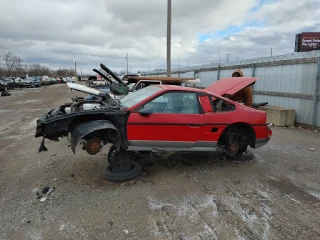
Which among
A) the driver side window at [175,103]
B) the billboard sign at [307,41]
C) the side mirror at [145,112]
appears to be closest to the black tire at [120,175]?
the side mirror at [145,112]

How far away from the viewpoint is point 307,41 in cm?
2023

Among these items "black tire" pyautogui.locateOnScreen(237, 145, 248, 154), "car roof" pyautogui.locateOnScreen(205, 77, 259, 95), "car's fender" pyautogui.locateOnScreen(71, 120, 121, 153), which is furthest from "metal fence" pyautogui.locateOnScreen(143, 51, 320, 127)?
"car's fender" pyautogui.locateOnScreen(71, 120, 121, 153)

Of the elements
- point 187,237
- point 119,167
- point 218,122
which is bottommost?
point 187,237

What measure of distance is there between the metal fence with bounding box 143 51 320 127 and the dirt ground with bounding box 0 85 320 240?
129 inches

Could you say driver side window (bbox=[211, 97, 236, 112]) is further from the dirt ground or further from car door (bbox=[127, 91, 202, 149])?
the dirt ground

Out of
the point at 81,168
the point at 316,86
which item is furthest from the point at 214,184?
the point at 316,86

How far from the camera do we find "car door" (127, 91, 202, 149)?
4.20 m

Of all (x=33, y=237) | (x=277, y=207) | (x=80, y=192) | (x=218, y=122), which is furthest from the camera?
(x=218, y=122)

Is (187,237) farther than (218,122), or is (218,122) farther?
(218,122)

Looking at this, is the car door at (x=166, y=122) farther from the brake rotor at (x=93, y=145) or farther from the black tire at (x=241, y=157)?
the black tire at (x=241, y=157)

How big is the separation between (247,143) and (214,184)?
4.57 feet

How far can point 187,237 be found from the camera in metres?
2.82

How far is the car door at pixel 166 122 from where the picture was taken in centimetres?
420

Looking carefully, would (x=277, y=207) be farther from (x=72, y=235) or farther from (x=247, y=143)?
(x=72, y=235)
